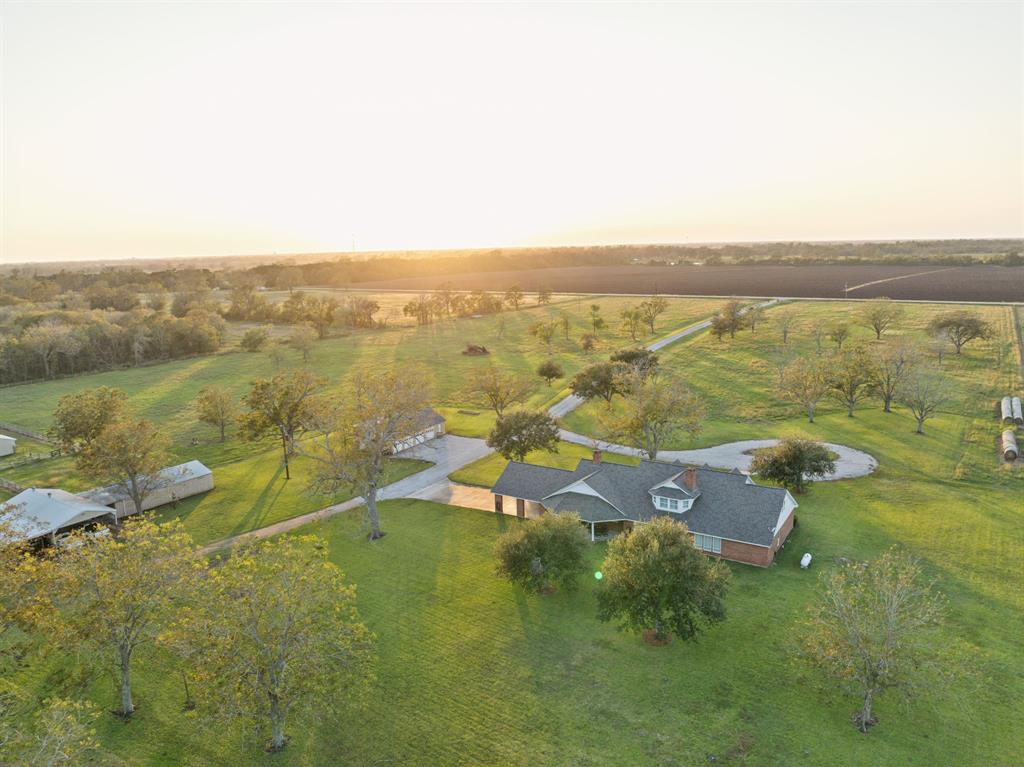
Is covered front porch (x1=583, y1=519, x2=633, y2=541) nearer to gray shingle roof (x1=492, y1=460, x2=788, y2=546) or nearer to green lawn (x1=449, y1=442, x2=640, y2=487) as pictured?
gray shingle roof (x1=492, y1=460, x2=788, y2=546)

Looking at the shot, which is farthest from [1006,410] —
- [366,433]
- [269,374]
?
[269,374]

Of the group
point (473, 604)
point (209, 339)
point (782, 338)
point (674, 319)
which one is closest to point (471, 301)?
point (674, 319)

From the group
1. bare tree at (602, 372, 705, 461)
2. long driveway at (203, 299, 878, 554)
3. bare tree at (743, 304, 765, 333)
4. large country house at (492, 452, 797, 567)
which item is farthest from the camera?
bare tree at (743, 304, 765, 333)

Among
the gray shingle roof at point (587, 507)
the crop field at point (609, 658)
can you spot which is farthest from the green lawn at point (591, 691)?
the gray shingle roof at point (587, 507)

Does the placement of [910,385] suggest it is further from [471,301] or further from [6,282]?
[6,282]

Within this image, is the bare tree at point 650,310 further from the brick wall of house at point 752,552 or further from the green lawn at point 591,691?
the green lawn at point 591,691

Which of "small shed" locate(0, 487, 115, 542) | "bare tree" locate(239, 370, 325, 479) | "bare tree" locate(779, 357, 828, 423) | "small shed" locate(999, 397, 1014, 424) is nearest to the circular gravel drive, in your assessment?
"bare tree" locate(779, 357, 828, 423)
